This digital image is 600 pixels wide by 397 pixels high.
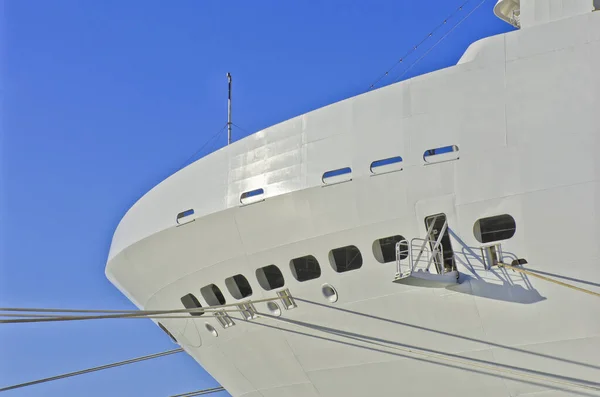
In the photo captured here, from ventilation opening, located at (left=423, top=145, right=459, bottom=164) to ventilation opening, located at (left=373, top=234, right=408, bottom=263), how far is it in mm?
1220

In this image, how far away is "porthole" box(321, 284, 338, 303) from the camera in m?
13.0

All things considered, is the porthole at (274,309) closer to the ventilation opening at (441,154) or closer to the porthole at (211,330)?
the porthole at (211,330)

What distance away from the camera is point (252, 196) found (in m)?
13.3

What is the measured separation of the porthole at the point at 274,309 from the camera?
1388 centimetres

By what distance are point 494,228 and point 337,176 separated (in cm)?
231

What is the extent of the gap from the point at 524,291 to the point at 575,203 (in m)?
1.33

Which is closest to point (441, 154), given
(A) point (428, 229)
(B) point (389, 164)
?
(B) point (389, 164)

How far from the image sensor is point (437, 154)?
11.9 metres

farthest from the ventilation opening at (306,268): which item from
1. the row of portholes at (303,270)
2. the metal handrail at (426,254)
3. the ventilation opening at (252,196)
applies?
the metal handrail at (426,254)

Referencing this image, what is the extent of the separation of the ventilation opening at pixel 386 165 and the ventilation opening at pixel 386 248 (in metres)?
0.97

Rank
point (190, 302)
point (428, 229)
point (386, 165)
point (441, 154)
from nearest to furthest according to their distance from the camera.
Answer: point (441, 154) < point (428, 229) < point (386, 165) < point (190, 302)

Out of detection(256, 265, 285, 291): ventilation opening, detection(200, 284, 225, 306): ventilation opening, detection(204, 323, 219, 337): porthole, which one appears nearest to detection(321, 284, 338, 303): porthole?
detection(256, 265, 285, 291): ventilation opening

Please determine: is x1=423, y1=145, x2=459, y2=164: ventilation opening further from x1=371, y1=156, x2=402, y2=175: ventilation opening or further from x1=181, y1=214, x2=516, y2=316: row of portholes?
x1=181, y1=214, x2=516, y2=316: row of portholes

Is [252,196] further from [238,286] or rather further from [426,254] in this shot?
[426,254]
